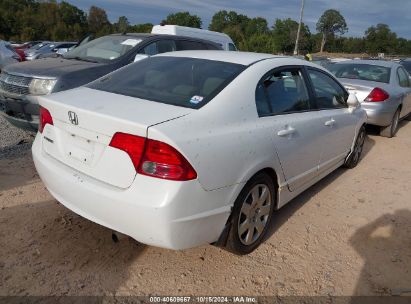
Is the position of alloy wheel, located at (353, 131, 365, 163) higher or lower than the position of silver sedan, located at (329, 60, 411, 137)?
lower

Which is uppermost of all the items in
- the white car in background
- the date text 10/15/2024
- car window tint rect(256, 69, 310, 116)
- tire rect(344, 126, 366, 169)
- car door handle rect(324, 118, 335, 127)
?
the white car in background

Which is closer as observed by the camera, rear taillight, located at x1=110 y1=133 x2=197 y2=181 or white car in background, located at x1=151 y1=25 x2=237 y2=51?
rear taillight, located at x1=110 y1=133 x2=197 y2=181

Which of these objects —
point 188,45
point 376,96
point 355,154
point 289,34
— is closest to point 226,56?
point 355,154

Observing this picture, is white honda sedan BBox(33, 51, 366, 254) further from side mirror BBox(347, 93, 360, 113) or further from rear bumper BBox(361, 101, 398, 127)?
rear bumper BBox(361, 101, 398, 127)

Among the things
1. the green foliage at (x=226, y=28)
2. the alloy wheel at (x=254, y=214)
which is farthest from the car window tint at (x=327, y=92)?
the green foliage at (x=226, y=28)

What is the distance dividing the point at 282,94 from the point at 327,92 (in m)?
1.17

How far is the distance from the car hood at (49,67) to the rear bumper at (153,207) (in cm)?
281

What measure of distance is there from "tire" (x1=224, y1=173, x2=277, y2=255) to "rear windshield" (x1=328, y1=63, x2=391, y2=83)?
530cm

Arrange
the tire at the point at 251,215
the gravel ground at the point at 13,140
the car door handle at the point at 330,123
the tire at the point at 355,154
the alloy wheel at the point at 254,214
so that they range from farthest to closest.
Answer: the tire at the point at 355,154, the gravel ground at the point at 13,140, the car door handle at the point at 330,123, the alloy wheel at the point at 254,214, the tire at the point at 251,215

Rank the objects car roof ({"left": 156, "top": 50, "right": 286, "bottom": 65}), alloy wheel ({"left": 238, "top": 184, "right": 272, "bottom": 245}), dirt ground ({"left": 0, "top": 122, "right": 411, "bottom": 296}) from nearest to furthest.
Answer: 1. dirt ground ({"left": 0, "top": 122, "right": 411, "bottom": 296})
2. alloy wheel ({"left": 238, "top": 184, "right": 272, "bottom": 245})
3. car roof ({"left": 156, "top": 50, "right": 286, "bottom": 65})

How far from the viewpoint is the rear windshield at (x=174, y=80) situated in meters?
2.82

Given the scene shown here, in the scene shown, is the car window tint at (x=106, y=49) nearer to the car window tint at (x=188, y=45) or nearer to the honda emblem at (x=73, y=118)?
the car window tint at (x=188, y=45)

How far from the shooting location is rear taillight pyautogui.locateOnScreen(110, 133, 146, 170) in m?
2.33

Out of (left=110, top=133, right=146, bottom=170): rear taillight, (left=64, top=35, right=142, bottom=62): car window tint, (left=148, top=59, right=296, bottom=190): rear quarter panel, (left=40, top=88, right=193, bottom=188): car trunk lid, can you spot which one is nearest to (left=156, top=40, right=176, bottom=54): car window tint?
(left=64, top=35, right=142, bottom=62): car window tint
